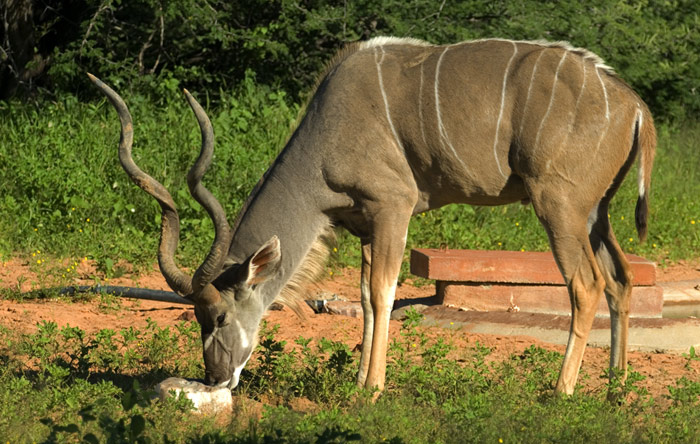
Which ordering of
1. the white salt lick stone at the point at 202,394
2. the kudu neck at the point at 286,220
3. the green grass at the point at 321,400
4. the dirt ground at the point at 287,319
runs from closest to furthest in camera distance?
1. the green grass at the point at 321,400
2. the white salt lick stone at the point at 202,394
3. the kudu neck at the point at 286,220
4. the dirt ground at the point at 287,319

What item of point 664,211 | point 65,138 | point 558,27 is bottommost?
point 664,211

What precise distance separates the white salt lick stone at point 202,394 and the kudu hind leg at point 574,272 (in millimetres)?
1496

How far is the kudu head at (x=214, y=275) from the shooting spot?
439 centimetres

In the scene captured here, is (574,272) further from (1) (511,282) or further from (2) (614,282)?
(1) (511,282)

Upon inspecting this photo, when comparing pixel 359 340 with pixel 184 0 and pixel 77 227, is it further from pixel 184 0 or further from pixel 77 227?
pixel 184 0

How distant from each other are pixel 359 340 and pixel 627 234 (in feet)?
11.4

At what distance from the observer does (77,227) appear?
24.0 feet

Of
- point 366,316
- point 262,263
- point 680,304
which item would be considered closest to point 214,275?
point 262,263

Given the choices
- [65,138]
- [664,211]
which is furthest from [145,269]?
[664,211]

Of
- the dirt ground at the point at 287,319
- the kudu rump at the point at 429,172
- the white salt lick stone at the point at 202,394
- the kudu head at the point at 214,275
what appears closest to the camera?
the white salt lick stone at the point at 202,394

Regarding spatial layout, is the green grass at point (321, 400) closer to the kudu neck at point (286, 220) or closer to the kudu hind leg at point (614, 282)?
the kudu hind leg at point (614, 282)

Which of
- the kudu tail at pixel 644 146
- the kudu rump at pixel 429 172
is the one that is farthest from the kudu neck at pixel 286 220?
the kudu tail at pixel 644 146

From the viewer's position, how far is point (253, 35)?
946cm

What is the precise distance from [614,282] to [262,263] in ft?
5.65
